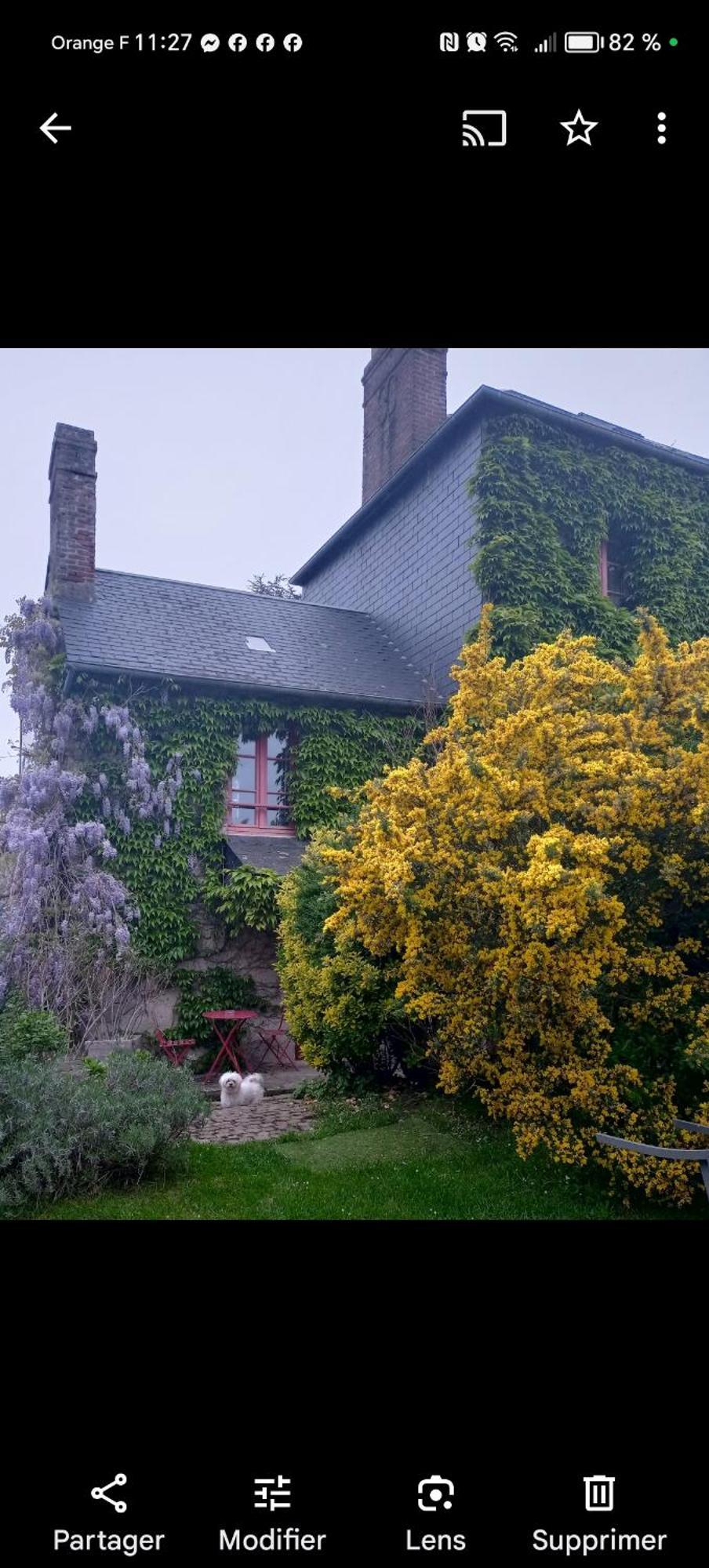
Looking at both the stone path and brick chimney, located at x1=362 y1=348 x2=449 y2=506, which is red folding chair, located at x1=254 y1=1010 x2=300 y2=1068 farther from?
brick chimney, located at x1=362 y1=348 x2=449 y2=506

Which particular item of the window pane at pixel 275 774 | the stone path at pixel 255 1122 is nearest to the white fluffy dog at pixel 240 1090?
the stone path at pixel 255 1122

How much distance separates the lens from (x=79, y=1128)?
612cm

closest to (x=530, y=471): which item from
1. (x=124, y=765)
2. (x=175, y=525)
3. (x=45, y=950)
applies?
(x=124, y=765)

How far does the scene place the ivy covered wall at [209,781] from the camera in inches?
494

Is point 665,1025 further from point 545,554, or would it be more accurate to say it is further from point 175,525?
point 545,554

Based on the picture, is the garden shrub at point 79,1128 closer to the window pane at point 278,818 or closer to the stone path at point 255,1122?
the stone path at point 255,1122

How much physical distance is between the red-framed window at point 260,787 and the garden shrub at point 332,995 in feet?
9.99

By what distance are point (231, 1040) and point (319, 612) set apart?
27.8ft
